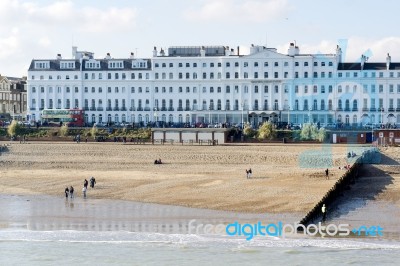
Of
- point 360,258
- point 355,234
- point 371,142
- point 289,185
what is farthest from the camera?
point 371,142

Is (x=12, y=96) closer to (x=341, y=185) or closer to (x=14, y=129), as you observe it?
(x=14, y=129)

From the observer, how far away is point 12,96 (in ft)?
363

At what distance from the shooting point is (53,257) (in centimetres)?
2998

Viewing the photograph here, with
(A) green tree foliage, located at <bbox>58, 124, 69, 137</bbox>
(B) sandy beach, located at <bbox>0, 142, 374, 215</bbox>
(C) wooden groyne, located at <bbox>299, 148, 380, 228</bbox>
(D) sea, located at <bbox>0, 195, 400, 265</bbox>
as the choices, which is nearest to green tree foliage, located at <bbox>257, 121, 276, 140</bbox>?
(B) sandy beach, located at <bbox>0, 142, 374, 215</bbox>

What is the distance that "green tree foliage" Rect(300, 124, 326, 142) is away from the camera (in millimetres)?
70312

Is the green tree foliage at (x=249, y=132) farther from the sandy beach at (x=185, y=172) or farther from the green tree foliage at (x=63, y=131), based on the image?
the green tree foliage at (x=63, y=131)

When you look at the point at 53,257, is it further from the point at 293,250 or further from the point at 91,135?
the point at 91,135

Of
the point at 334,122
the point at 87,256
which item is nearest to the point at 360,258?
the point at 87,256

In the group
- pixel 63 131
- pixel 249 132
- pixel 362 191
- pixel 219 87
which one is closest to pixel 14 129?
pixel 63 131

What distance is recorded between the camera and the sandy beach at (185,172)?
40.7 m

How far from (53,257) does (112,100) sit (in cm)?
6278

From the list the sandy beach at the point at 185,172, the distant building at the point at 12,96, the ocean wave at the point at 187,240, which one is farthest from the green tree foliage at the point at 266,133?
the distant building at the point at 12,96

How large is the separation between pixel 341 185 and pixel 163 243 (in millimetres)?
13990

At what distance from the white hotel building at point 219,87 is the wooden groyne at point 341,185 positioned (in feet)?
93.1
